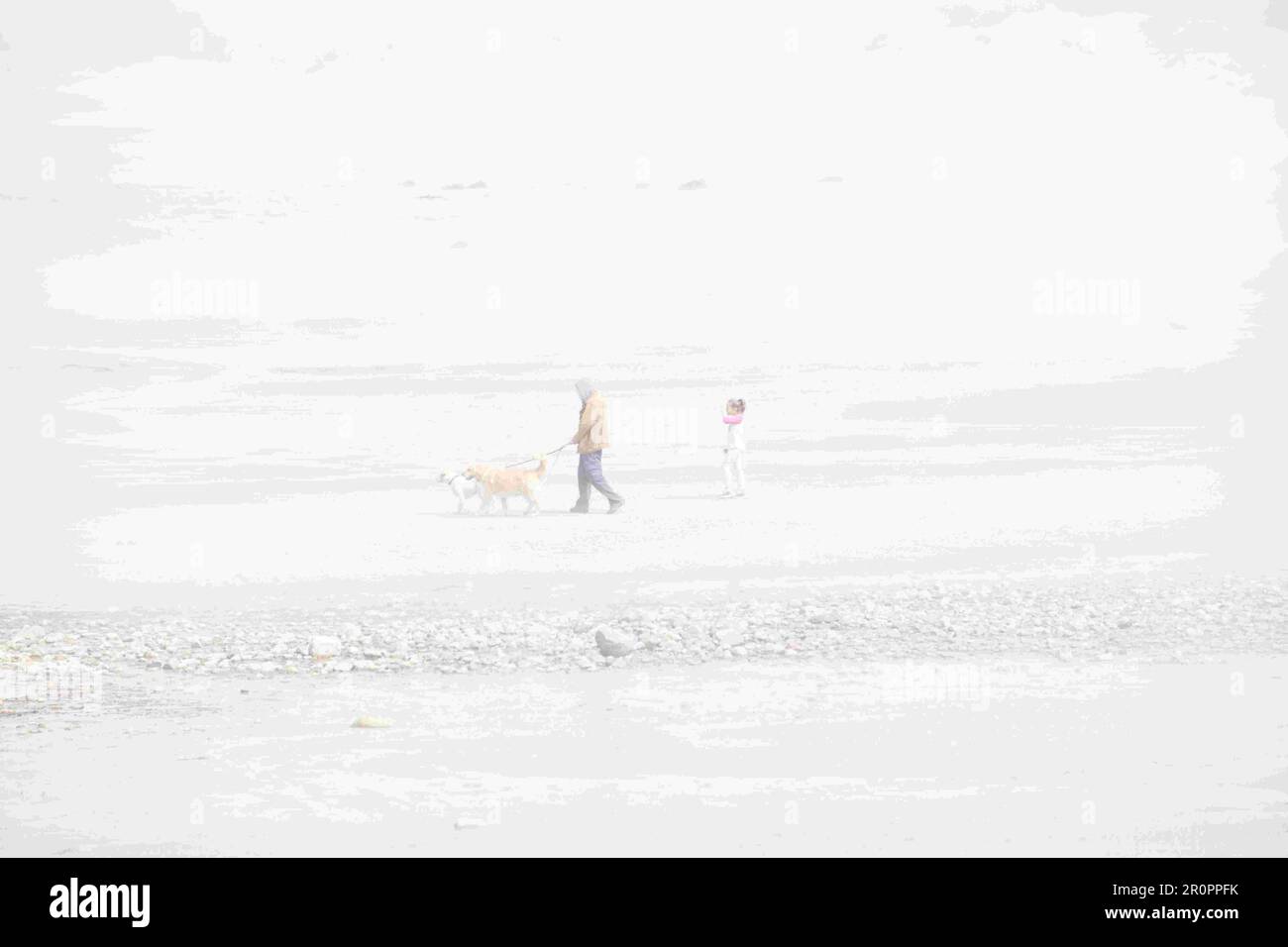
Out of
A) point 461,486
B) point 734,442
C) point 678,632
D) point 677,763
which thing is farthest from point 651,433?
point 677,763

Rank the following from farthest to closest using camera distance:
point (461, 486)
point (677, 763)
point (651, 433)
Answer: point (651, 433) < point (461, 486) < point (677, 763)

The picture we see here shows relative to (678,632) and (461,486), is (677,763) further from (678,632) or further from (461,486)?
(461,486)

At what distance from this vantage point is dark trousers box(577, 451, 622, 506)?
59.3 feet

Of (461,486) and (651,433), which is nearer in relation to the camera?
(461,486)

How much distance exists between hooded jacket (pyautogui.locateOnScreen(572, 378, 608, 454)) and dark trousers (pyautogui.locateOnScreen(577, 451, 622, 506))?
0.80 feet

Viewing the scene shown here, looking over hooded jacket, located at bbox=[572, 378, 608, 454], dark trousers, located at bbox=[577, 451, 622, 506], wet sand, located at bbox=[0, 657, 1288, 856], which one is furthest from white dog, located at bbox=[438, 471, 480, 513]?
wet sand, located at bbox=[0, 657, 1288, 856]

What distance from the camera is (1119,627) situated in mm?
12234

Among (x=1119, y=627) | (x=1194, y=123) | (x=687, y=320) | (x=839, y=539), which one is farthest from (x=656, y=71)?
(x=1119, y=627)

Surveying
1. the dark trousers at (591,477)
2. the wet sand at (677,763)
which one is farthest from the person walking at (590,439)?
the wet sand at (677,763)

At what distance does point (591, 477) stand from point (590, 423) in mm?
770

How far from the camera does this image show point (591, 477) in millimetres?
18141

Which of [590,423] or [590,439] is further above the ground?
[590,423]

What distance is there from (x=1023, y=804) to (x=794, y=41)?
71334 millimetres

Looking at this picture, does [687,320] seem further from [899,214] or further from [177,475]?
[177,475]
